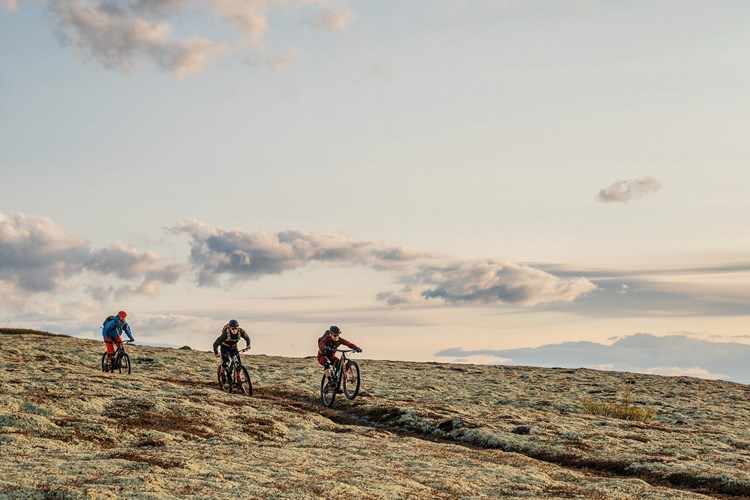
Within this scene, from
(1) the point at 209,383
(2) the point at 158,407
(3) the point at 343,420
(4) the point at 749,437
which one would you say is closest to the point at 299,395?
(1) the point at 209,383

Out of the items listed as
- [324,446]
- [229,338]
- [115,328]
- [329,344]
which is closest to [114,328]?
[115,328]

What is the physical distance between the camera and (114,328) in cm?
3962

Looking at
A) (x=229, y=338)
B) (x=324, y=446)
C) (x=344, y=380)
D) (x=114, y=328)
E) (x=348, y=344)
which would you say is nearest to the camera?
(x=324, y=446)

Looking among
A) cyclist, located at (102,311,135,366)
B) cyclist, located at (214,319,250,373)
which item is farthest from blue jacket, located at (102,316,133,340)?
cyclist, located at (214,319,250,373)

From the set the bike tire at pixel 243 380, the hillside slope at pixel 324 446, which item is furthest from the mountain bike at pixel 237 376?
the hillside slope at pixel 324 446

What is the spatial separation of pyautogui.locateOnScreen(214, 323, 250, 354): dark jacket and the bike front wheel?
17.3 ft

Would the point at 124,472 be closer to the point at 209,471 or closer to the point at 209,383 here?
the point at 209,471

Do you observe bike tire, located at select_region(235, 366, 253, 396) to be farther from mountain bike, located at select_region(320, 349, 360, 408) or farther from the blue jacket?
the blue jacket

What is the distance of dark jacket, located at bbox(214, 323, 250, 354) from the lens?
34.6 metres

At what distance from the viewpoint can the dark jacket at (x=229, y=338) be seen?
114ft

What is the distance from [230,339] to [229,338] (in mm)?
73

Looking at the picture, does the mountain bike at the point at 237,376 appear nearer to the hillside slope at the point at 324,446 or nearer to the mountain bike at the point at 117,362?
the hillside slope at the point at 324,446

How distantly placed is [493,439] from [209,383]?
20.1 meters

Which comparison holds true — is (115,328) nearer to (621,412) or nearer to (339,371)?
(339,371)
